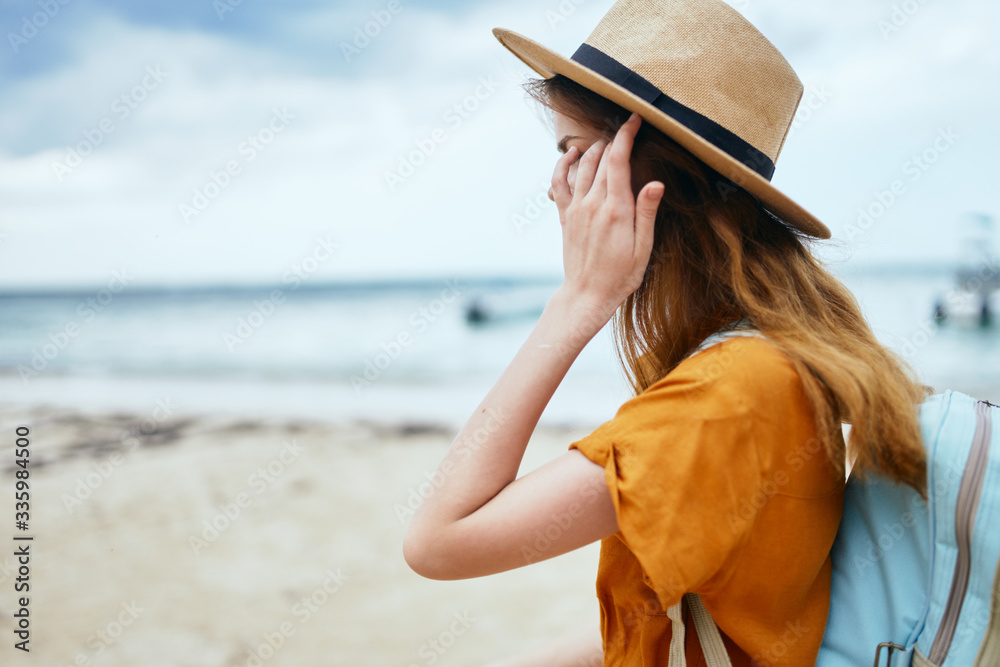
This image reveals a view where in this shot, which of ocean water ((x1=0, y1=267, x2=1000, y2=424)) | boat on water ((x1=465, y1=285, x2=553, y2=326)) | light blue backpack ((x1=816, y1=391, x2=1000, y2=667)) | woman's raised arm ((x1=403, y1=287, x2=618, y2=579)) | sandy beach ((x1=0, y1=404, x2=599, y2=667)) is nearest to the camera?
light blue backpack ((x1=816, y1=391, x2=1000, y2=667))

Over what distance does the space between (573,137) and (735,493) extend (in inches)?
33.0

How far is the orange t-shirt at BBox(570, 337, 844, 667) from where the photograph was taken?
3.39 ft

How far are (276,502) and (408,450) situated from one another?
1.48m

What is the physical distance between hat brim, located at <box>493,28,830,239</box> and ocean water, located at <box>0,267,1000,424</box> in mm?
430

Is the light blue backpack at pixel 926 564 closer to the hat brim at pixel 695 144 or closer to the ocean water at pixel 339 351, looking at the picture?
the hat brim at pixel 695 144

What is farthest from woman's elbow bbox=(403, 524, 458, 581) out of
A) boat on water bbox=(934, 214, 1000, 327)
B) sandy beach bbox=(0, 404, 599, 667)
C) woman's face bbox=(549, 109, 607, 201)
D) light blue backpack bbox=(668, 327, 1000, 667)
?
boat on water bbox=(934, 214, 1000, 327)

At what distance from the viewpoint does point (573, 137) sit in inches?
57.5

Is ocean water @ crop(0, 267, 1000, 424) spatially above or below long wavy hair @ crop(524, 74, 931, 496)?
below

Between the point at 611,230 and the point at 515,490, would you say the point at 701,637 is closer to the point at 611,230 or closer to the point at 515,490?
the point at 515,490

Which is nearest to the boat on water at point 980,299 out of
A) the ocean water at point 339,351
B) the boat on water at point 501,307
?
the ocean water at point 339,351

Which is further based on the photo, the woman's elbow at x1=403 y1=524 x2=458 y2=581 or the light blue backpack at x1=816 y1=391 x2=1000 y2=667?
the woman's elbow at x1=403 y1=524 x2=458 y2=581

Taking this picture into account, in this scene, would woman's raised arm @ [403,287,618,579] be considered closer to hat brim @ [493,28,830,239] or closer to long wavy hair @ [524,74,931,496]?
long wavy hair @ [524,74,931,496]

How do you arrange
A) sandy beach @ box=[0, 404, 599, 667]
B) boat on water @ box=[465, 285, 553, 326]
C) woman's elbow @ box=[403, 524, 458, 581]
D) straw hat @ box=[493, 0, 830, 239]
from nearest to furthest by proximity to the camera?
1. woman's elbow @ box=[403, 524, 458, 581]
2. straw hat @ box=[493, 0, 830, 239]
3. sandy beach @ box=[0, 404, 599, 667]
4. boat on water @ box=[465, 285, 553, 326]

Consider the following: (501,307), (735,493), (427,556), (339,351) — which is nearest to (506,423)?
(427,556)
